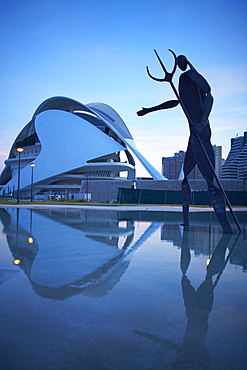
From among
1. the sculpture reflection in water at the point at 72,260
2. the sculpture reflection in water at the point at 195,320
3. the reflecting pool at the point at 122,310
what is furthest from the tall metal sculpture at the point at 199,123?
the sculpture reflection in water at the point at 195,320

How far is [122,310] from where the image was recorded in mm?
2809

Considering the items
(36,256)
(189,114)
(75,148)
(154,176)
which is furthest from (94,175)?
(36,256)

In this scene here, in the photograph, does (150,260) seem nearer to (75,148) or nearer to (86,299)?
(86,299)

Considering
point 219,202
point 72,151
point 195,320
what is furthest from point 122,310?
point 72,151

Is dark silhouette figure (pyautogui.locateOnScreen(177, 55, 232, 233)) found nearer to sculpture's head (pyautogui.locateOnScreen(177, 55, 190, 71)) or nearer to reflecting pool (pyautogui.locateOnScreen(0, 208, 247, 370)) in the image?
sculpture's head (pyautogui.locateOnScreen(177, 55, 190, 71))

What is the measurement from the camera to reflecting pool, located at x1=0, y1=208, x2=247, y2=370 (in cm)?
206

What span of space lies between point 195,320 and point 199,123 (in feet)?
20.9

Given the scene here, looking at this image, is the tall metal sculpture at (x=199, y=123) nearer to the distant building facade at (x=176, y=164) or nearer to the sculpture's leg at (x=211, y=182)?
the sculpture's leg at (x=211, y=182)

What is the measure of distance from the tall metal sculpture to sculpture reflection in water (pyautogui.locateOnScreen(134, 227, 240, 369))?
12.1 ft

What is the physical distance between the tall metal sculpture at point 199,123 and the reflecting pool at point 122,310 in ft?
11.1

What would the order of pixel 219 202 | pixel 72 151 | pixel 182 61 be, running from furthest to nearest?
pixel 72 151 → pixel 182 61 → pixel 219 202

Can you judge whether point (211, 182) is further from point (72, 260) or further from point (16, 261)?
point (16, 261)

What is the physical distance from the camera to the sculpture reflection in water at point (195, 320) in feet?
6.73

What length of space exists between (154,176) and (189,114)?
2832 cm
